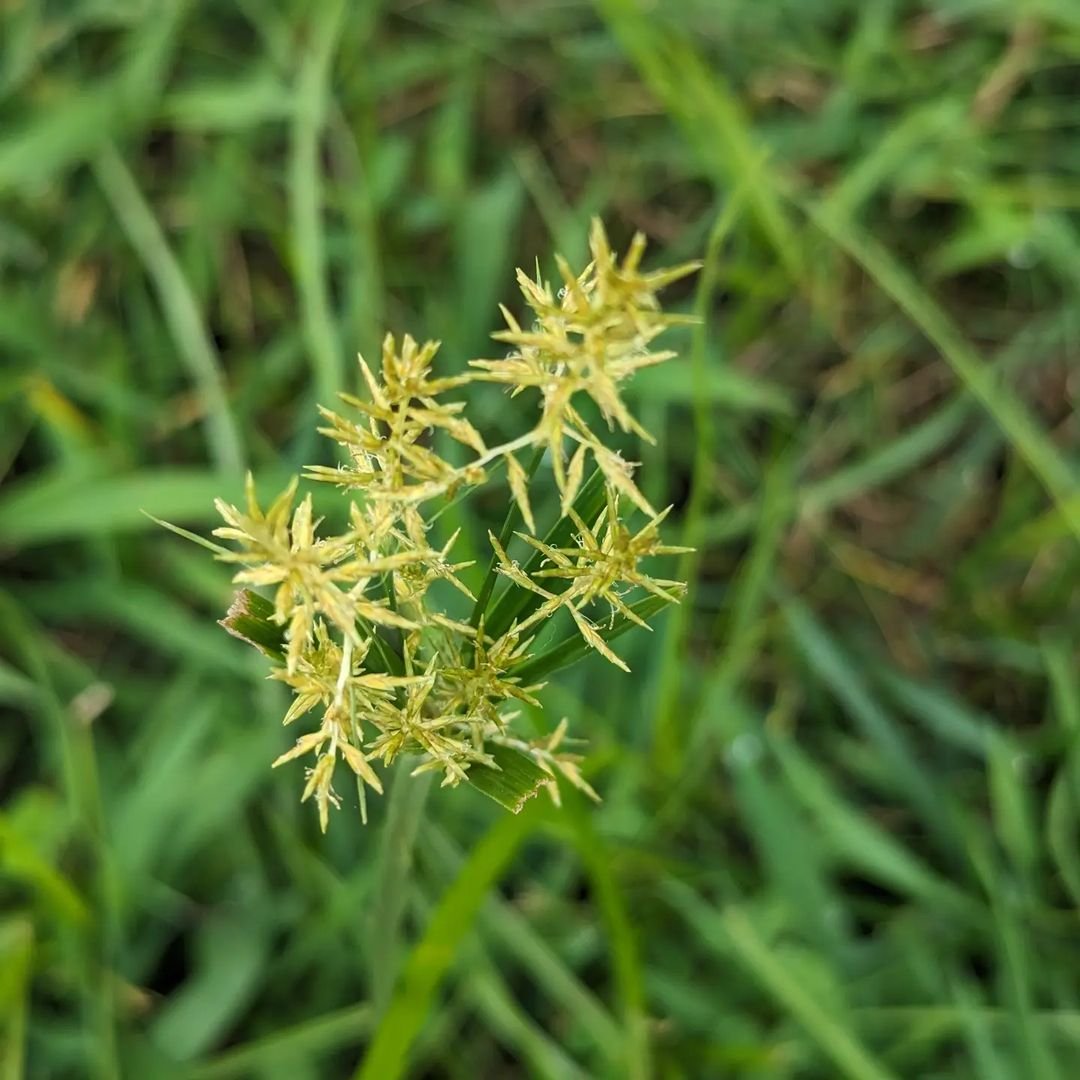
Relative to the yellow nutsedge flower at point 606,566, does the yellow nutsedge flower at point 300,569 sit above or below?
above

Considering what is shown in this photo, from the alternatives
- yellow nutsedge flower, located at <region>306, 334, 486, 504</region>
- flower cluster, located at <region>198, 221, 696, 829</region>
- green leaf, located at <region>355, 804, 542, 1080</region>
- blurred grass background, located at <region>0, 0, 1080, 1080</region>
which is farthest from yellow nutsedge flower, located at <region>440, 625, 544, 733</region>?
blurred grass background, located at <region>0, 0, 1080, 1080</region>

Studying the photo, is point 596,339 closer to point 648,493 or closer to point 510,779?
point 510,779

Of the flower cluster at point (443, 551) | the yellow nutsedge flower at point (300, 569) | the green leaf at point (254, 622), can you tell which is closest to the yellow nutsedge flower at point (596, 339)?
the flower cluster at point (443, 551)

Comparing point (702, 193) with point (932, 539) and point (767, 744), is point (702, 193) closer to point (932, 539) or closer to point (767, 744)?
point (932, 539)

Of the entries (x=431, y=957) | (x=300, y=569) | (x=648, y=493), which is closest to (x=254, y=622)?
(x=300, y=569)

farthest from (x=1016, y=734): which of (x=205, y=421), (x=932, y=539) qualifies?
(x=205, y=421)

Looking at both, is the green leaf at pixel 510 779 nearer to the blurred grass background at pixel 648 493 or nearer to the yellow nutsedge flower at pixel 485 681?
the yellow nutsedge flower at pixel 485 681

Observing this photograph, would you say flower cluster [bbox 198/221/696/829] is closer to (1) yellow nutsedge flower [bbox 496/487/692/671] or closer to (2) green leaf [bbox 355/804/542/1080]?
(1) yellow nutsedge flower [bbox 496/487/692/671]
